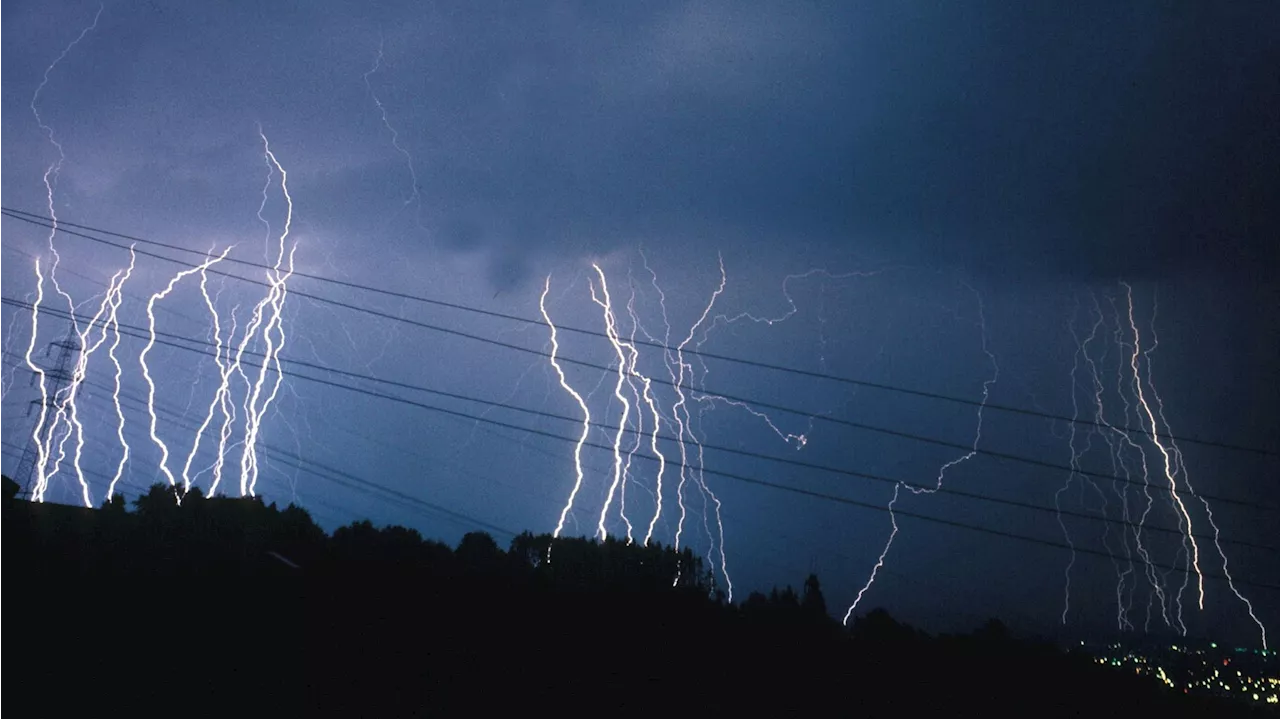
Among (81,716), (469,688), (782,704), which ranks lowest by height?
(81,716)

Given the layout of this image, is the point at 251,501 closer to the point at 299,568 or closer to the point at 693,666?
the point at 299,568

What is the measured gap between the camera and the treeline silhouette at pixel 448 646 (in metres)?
12.9

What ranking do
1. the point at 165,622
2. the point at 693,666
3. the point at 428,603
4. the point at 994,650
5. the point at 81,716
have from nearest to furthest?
the point at 81,716 → the point at 165,622 → the point at 693,666 → the point at 428,603 → the point at 994,650

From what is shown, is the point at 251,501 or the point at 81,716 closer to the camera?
the point at 81,716

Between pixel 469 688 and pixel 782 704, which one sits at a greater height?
pixel 782 704

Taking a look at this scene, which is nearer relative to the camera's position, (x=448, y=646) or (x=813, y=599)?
(x=448, y=646)

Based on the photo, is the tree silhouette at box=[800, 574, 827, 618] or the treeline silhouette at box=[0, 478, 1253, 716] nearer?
the treeline silhouette at box=[0, 478, 1253, 716]

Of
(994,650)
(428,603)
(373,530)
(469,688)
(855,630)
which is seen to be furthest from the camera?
(373,530)

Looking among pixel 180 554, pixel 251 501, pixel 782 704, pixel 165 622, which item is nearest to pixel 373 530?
pixel 251 501

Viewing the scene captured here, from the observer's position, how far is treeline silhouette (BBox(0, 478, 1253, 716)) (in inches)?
507

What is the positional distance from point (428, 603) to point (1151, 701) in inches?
625

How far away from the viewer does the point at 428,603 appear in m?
18.0

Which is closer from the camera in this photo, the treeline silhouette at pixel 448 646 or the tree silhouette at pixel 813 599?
the treeline silhouette at pixel 448 646

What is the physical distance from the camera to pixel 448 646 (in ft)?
50.1
